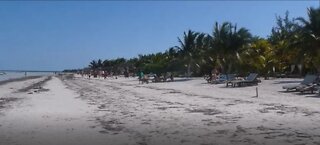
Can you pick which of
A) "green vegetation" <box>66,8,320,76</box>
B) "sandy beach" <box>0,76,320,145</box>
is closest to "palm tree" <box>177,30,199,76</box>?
"green vegetation" <box>66,8,320,76</box>

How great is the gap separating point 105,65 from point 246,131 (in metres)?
144

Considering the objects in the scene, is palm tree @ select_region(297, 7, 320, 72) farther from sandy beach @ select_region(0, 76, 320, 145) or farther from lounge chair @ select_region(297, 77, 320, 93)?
Result: sandy beach @ select_region(0, 76, 320, 145)

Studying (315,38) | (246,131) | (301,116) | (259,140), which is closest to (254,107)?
(301,116)

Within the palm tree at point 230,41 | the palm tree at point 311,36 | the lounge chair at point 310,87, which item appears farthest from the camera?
the palm tree at point 230,41

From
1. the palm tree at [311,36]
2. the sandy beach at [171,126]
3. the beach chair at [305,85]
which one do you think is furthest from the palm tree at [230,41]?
the sandy beach at [171,126]

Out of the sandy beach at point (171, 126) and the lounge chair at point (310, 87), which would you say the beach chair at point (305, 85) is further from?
the sandy beach at point (171, 126)

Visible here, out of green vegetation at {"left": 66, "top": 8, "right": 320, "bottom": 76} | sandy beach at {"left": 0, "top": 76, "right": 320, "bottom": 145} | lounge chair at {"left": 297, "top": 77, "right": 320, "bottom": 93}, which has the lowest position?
sandy beach at {"left": 0, "top": 76, "right": 320, "bottom": 145}

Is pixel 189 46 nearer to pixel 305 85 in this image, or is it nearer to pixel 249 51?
pixel 249 51

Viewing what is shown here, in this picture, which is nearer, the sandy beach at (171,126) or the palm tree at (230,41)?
the sandy beach at (171,126)

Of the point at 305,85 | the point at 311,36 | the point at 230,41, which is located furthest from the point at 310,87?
the point at 230,41

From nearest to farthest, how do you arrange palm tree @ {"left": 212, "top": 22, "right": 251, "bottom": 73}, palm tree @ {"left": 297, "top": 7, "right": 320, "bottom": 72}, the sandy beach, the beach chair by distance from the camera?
the sandy beach → the beach chair → palm tree @ {"left": 297, "top": 7, "right": 320, "bottom": 72} → palm tree @ {"left": 212, "top": 22, "right": 251, "bottom": 73}

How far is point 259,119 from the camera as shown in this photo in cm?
1350

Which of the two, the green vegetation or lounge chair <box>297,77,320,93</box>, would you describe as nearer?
lounge chair <box>297,77,320,93</box>

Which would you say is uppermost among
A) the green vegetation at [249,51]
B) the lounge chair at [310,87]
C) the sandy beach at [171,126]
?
the green vegetation at [249,51]
